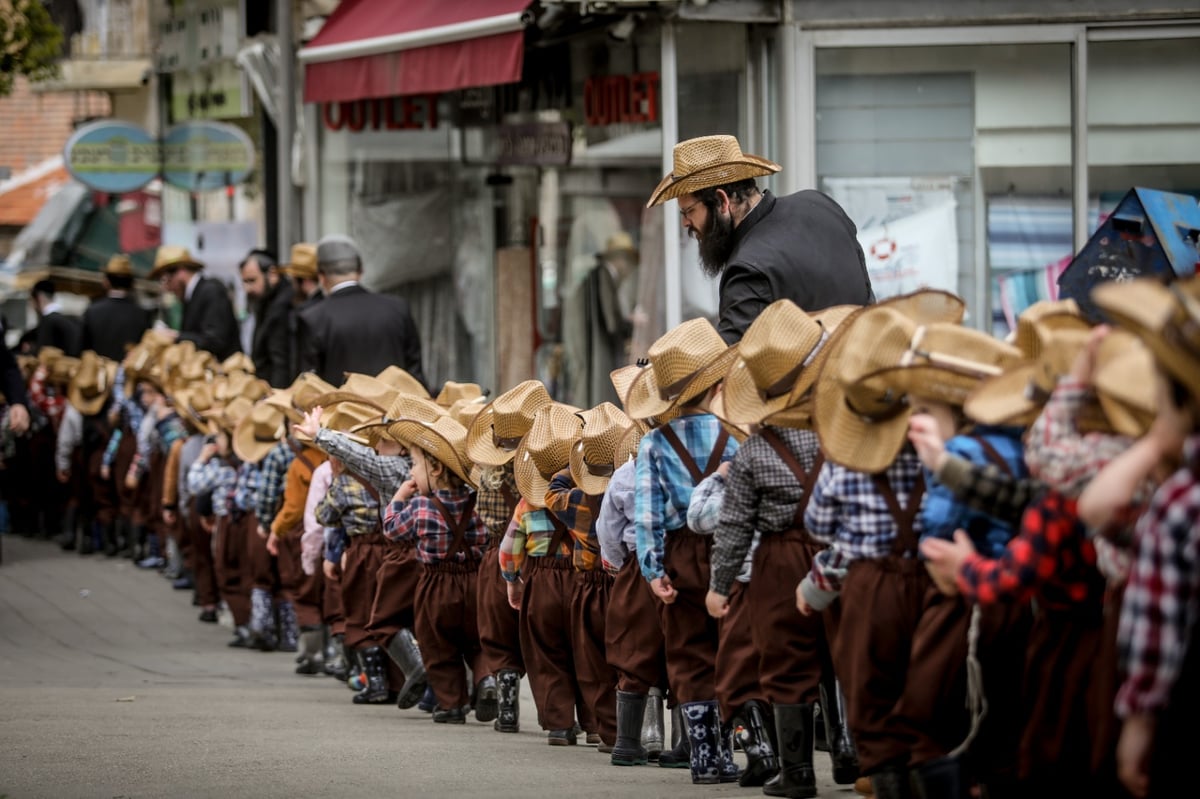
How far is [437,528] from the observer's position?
9633 millimetres

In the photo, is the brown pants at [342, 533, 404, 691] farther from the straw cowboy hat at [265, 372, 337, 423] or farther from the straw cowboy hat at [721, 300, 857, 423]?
the straw cowboy hat at [721, 300, 857, 423]

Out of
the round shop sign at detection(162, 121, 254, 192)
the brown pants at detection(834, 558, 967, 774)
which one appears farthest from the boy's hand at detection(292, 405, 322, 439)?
the round shop sign at detection(162, 121, 254, 192)

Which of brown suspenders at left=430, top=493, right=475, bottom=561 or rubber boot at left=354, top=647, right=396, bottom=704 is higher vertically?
brown suspenders at left=430, top=493, right=475, bottom=561

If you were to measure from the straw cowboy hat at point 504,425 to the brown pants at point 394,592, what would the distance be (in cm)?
100

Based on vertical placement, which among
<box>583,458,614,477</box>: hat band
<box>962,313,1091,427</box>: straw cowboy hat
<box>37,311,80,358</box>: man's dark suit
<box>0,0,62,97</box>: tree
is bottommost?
<box>583,458,614,477</box>: hat band

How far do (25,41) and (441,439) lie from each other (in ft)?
34.5

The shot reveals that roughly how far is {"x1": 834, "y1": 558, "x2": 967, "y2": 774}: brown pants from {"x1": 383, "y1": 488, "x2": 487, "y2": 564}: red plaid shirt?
12.5 ft

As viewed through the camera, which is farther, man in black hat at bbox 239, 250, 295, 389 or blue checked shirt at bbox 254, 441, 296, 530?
man in black hat at bbox 239, 250, 295, 389

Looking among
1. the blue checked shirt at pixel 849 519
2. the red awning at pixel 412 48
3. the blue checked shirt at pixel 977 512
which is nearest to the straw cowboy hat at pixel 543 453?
the blue checked shirt at pixel 849 519

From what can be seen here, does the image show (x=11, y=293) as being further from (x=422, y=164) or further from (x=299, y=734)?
(x=299, y=734)

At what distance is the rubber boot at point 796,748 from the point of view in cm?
680

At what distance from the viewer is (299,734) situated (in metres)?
8.64

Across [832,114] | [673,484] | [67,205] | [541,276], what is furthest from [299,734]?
[67,205]

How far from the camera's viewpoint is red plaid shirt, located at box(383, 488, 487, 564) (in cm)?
964
